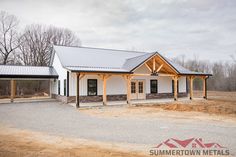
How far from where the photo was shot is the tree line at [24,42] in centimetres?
3066

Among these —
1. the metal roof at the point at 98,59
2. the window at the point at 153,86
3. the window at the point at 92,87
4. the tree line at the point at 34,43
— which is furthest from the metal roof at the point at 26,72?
the tree line at the point at 34,43

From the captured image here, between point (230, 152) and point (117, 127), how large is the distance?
388 centimetres

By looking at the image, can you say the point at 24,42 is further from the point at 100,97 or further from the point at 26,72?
the point at 100,97

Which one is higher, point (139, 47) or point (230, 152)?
point (139, 47)

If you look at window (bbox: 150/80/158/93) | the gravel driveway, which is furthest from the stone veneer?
the gravel driveway

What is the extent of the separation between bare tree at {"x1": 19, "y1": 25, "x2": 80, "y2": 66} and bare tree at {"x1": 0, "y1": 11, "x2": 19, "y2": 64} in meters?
1.34

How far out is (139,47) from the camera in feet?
140

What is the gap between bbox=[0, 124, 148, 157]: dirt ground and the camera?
4523 millimetres

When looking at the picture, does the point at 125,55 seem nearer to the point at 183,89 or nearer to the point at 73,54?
the point at 73,54

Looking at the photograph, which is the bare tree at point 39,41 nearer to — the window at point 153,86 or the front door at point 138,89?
the front door at point 138,89

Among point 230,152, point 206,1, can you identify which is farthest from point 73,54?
point 230,152

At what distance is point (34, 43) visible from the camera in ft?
110

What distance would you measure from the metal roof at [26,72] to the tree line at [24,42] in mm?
11544

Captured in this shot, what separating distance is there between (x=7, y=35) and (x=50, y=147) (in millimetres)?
32445
